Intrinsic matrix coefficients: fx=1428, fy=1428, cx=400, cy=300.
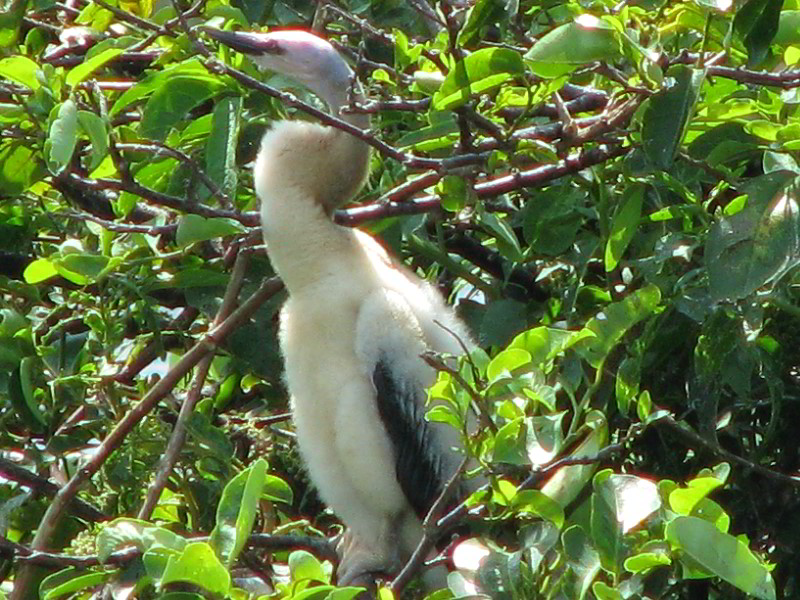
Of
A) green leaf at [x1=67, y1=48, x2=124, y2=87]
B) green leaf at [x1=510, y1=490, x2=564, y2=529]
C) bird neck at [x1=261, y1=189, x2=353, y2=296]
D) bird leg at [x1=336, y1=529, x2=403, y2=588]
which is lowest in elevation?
bird leg at [x1=336, y1=529, x2=403, y2=588]

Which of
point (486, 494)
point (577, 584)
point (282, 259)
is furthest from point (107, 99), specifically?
point (577, 584)

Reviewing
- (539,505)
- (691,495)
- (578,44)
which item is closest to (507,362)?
(539,505)

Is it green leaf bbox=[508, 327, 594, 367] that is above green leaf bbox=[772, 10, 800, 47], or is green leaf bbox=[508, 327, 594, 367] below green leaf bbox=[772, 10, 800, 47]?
below

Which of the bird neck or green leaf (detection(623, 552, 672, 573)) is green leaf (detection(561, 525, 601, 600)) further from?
the bird neck

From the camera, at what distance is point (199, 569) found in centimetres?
168

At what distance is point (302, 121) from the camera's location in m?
2.97

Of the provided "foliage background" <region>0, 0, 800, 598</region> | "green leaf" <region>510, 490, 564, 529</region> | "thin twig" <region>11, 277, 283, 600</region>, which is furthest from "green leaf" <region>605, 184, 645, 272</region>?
"thin twig" <region>11, 277, 283, 600</region>

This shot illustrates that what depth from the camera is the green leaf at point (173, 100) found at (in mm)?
2361

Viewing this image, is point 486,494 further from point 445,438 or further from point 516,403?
point 445,438

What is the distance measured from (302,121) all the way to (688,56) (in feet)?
3.77

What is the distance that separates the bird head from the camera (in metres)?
2.69

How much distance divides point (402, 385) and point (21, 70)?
0.92 m

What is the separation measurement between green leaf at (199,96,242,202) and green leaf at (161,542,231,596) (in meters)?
0.82

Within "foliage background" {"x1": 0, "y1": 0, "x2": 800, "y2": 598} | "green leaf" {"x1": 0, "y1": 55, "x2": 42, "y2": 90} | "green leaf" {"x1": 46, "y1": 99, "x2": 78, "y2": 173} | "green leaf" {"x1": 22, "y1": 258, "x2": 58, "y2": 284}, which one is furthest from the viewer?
"green leaf" {"x1": 22, "y1": 258, "x2": 58, "y2": 284}
